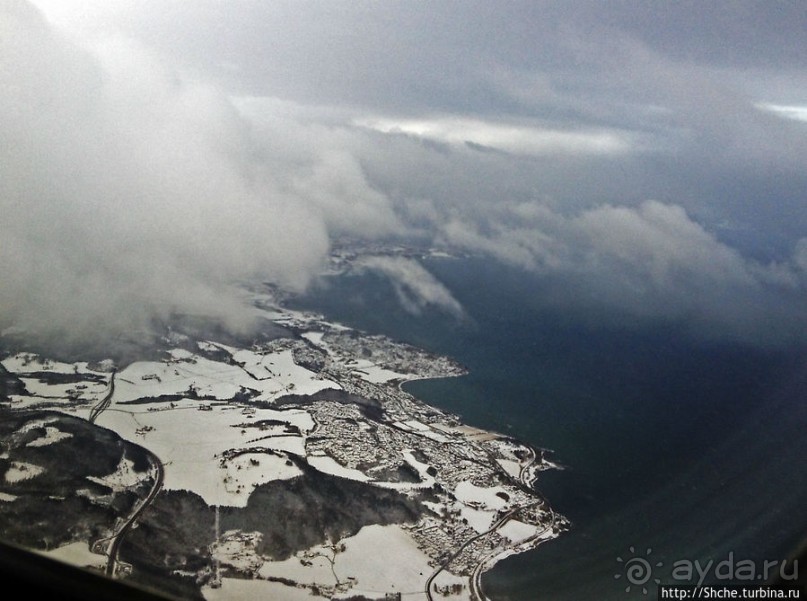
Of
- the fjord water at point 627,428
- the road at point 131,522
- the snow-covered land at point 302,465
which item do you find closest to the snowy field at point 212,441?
the snow-covered land at point 302,465

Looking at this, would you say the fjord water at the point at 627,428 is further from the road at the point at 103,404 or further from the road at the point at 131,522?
the road at the point at 103,404

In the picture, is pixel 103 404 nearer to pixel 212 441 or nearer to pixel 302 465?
pixel 212 441

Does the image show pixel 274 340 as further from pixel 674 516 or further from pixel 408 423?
pixel 674 516

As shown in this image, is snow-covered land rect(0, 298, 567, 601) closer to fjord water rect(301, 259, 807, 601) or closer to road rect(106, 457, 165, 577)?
road rect(106, 457, 165, 577)

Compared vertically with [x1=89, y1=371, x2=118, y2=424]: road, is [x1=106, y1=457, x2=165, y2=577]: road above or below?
below

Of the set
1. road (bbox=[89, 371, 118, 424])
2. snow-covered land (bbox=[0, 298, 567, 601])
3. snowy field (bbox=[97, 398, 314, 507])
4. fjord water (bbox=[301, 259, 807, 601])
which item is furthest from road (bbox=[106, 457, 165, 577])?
fjord water (bbox=[301, 259, 807, 601])

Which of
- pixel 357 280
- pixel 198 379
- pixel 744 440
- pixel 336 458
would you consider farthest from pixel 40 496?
pixel 357 280

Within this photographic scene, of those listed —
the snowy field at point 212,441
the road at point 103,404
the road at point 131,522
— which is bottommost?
the road at point 131,522

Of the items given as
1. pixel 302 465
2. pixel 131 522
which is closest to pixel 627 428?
pixel 302 465
